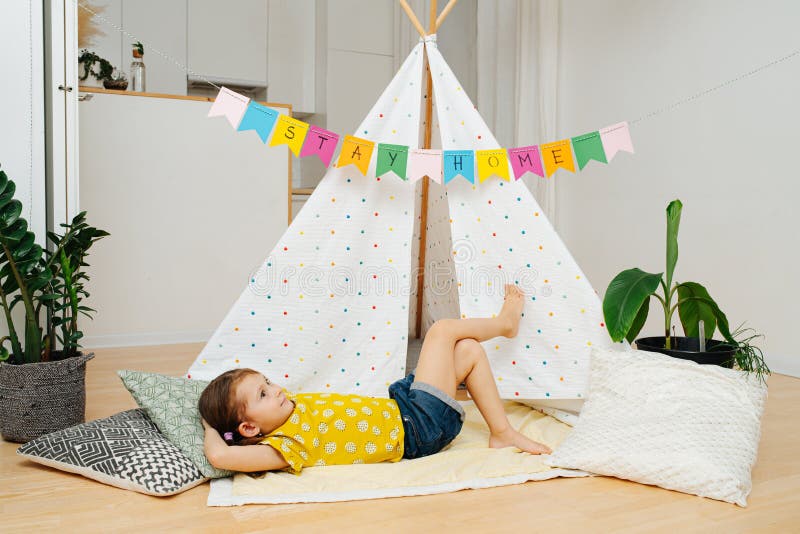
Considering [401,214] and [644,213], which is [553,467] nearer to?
[401,214]

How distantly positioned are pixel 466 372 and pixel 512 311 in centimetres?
33

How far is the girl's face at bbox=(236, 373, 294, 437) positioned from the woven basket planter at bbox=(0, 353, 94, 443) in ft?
2.12

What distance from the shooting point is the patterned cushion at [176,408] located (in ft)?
5.54

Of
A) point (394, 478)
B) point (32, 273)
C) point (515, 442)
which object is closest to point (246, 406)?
point (394, 478)

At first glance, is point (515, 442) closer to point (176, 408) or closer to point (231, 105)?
point (176, 408)

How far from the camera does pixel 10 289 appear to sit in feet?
6.61

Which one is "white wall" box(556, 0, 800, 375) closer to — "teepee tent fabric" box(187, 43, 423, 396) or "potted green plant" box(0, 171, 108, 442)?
"teepee tent fabric" box(187, 43, 423, 396)

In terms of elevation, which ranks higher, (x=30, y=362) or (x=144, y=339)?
(x=30, y=362)

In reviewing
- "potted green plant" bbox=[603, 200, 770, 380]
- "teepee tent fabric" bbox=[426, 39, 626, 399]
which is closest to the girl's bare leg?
"teepee tent fabric" bbox=[426, 39, 626, 399]

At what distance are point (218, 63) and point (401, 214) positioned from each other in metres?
3.05

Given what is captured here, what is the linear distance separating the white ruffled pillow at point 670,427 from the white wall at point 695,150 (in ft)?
4.71

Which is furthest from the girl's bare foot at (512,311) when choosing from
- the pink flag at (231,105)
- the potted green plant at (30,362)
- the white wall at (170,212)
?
the white wall at (170,212)

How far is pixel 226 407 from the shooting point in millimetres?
1641

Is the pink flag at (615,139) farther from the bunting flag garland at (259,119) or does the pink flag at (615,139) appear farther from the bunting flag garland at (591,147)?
the bunting flag garland at (259,119)
